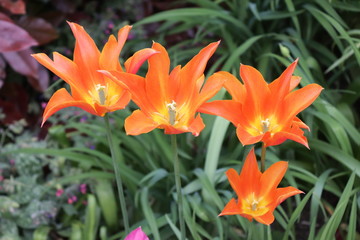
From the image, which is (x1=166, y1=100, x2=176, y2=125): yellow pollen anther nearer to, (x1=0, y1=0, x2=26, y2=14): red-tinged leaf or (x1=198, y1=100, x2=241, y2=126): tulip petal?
(x1=198, y1=100, x2=241, y2=126): tulip petal

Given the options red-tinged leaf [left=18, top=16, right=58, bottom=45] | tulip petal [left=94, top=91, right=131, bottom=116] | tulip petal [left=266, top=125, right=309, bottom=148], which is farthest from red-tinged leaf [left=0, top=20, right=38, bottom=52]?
tulip petal [left=266, top=125, right=309, bottom=148]

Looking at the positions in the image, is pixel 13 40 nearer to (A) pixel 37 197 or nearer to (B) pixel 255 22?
(A) pixel 37 197

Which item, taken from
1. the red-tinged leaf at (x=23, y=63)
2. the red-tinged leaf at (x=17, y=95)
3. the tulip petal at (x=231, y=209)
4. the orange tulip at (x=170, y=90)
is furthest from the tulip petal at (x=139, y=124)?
the red-tinged leaf at (x=17, y=95)

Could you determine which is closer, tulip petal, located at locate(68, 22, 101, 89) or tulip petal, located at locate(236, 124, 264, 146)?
tulip petal, located at locate(236, 124, 264, 146)

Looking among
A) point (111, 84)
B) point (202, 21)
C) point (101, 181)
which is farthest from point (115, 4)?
point (111, 84)

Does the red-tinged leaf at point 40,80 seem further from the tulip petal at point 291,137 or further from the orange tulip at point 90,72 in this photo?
the tulip petal at point 291,137

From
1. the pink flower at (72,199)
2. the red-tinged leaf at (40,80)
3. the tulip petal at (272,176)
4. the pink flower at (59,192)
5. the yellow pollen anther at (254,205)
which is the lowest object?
the pink flower at (72,199)

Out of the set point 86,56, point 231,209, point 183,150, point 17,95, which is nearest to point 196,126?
point 231,209
